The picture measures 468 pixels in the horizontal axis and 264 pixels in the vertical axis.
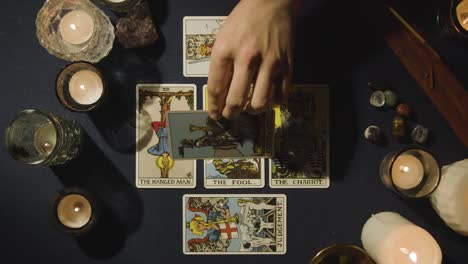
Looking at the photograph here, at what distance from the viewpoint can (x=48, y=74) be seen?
1.05m

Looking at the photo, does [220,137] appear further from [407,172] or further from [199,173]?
[407,172]

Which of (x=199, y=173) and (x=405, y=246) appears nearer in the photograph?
(x=405, y=246)

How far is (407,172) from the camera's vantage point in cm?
99

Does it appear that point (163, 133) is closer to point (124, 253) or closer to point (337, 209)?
point (124, 253)

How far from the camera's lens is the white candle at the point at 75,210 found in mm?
1008

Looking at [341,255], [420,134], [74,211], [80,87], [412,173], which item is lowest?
[341,255]

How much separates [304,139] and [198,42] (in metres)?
0.40

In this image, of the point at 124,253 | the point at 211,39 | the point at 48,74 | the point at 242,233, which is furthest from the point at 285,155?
the point at 48,74

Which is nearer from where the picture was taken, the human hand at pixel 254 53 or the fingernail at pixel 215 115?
the human hand at pixel 254 53

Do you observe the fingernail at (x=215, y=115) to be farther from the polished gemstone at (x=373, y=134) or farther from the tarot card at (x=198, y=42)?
the polished gemstone at (x=373, y=134)

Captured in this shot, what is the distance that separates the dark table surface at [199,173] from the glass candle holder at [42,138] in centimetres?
6

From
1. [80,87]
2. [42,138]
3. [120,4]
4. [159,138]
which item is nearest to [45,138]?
[42,138]

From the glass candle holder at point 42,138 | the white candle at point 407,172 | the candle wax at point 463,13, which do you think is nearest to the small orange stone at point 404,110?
the white candle at point 407,172

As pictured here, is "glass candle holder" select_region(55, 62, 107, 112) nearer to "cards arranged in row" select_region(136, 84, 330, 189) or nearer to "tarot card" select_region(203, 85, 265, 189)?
"cards arranged in row" select_region(136, 84, 330, 189)
